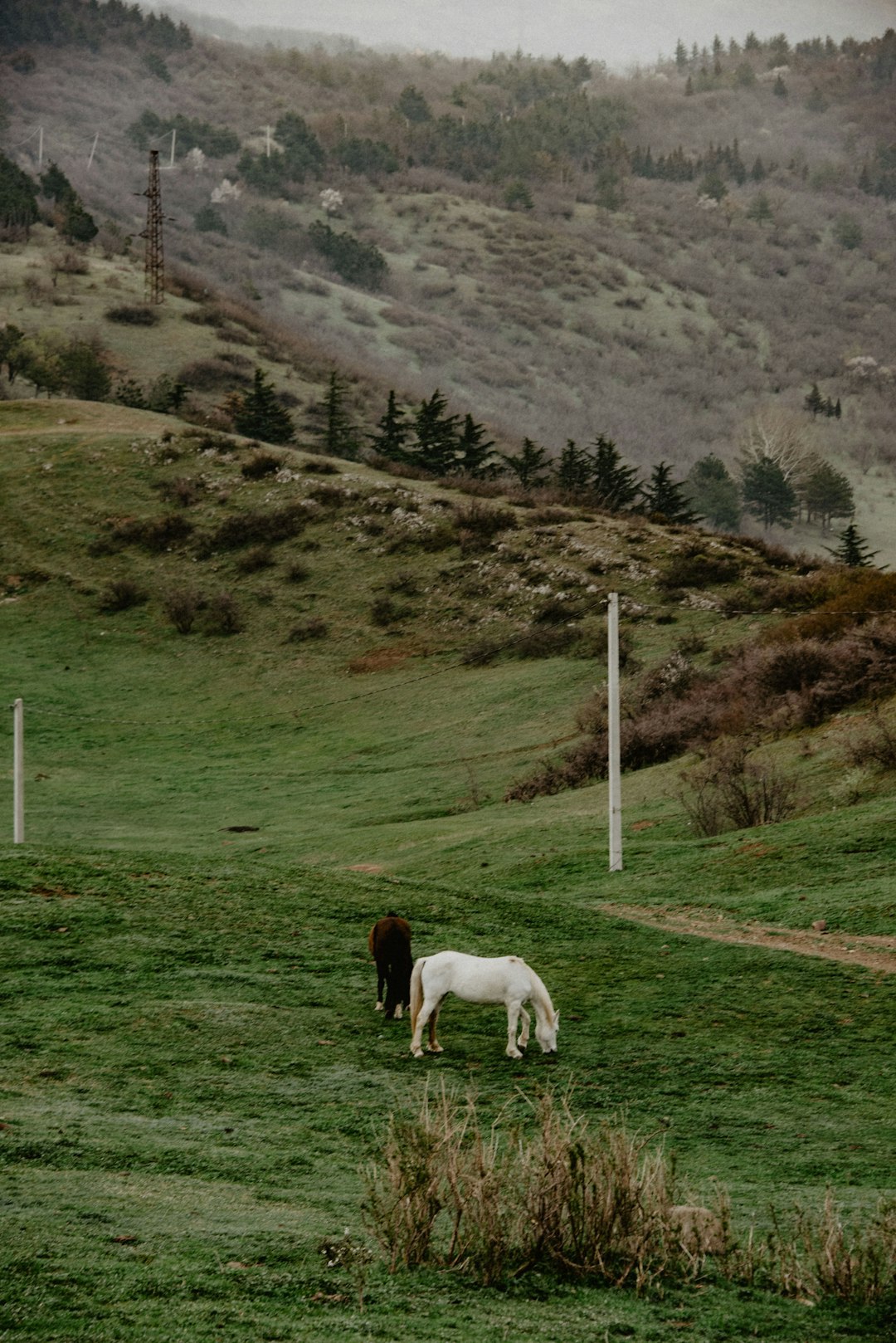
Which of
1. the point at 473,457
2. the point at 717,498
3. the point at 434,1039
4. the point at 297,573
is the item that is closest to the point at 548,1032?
the point at 434,1039

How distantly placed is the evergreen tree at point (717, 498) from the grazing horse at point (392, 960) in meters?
125

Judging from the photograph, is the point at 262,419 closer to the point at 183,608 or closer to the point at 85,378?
the point at 85,378

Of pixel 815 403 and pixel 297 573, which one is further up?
pixel 815 403

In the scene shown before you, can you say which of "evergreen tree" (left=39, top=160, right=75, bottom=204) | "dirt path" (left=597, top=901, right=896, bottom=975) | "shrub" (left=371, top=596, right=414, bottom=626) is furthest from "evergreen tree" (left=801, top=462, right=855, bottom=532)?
"dirt path" (left=597, top=901, right=896, bottom=975)

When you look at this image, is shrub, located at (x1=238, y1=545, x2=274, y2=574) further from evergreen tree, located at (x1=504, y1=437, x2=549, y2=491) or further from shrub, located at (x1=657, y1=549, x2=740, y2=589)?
evergreen tree, located at (x1=504, y1=437, x2=549, y2=491)

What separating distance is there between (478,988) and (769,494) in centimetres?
13406

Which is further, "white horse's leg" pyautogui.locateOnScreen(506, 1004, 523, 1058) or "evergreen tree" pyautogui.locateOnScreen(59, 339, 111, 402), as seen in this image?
"evergreen tree" pyautogui.locateOnScreen(59, 339, 111, 402)

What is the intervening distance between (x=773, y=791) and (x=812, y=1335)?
2498 cm

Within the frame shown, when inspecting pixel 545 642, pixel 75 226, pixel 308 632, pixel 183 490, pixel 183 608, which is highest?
pixel 75 226

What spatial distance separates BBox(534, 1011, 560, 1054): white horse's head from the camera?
14656 mm

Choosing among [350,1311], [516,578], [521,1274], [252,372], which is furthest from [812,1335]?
[252,372]

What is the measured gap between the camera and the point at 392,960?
622 inches

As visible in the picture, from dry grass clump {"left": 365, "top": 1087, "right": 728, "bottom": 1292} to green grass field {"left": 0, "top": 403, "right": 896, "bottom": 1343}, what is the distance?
0.56 ft

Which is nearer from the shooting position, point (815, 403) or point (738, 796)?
point (738, 796)
